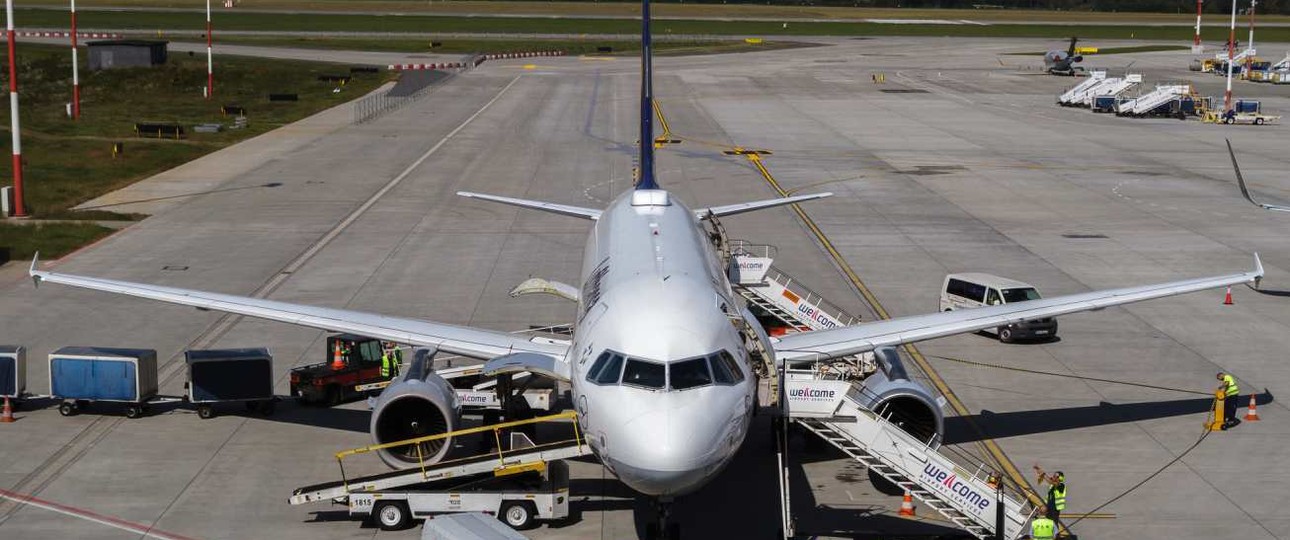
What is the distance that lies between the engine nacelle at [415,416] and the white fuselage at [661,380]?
3377 mm

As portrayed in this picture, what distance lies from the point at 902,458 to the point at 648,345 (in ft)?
19.8

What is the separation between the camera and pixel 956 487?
84.3 feet

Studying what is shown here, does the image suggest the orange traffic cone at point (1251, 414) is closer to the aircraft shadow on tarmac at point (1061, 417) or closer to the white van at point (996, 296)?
the aircraft shadow on tarmac at point (1061, 417)

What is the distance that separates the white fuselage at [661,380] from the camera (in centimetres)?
2217

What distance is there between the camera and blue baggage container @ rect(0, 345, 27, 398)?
34.4m

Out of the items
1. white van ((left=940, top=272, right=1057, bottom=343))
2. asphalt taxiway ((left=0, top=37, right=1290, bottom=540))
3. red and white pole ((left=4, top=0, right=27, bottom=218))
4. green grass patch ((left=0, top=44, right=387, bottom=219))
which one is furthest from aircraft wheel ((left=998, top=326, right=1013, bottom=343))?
red and white pole ((left=4, top=0, right=27, bottom=218))

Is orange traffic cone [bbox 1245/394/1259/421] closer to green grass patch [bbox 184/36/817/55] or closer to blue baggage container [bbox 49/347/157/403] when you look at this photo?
blue baggage container [bbox 49/347/157/403]

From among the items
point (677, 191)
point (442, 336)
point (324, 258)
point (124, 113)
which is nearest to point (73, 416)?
point (442, 336)

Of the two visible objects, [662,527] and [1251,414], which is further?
[1251,414]

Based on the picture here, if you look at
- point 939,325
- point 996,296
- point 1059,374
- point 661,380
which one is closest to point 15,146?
point 996,296

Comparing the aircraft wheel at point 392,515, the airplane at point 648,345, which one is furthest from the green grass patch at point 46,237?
the aircraft wheel at point 392,515

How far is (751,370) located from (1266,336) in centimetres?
2473

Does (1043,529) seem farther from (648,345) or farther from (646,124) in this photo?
(646,124)

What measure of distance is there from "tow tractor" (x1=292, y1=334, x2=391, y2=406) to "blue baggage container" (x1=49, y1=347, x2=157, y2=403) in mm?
3671
